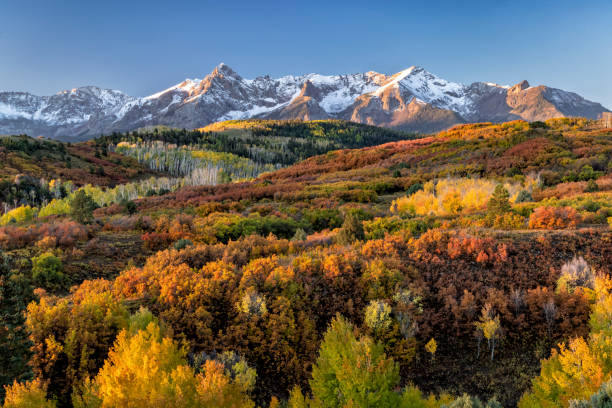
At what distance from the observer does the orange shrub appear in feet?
42.7

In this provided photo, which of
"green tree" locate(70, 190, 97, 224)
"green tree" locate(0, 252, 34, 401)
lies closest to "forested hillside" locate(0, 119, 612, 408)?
"green tree" locate(0, 252, 34, 401)

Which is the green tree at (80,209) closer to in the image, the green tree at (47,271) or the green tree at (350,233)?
the green tree at (47,271)

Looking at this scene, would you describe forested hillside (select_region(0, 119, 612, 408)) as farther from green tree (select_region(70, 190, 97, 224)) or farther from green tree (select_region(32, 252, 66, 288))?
→ green tree (select_region(70, 190, 97, 224))

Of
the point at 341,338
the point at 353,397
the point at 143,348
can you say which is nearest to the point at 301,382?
the point at 341,338

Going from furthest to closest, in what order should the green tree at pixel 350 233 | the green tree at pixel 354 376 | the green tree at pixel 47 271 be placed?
the green tree at pixel 350 233 < the green tree at pixel 47 271 < the green tree at pixel 354 376

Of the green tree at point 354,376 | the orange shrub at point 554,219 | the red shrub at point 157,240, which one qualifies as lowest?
the red shrub at point 157,240

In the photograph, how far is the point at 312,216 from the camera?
2100 cm

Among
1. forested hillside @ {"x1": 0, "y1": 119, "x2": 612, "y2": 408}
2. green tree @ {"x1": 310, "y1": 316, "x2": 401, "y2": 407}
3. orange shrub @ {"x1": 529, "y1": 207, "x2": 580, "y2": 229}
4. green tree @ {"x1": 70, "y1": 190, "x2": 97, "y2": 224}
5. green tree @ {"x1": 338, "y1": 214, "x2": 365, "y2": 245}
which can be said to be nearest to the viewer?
green tree @ {"x1": 310, "y1": 316, "x2": 401, "y2": 407}

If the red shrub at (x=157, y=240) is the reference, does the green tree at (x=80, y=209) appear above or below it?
above

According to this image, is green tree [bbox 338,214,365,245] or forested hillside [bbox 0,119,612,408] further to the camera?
green tree [bbox 338,214,365,245]

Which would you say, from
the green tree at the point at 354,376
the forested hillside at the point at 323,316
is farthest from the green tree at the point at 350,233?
the green tree at the point at 354,376

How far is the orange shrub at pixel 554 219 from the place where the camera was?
42.7 feet

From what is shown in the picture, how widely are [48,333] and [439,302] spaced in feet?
29.5

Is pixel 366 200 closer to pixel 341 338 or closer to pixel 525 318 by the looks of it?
pixel 525 318
